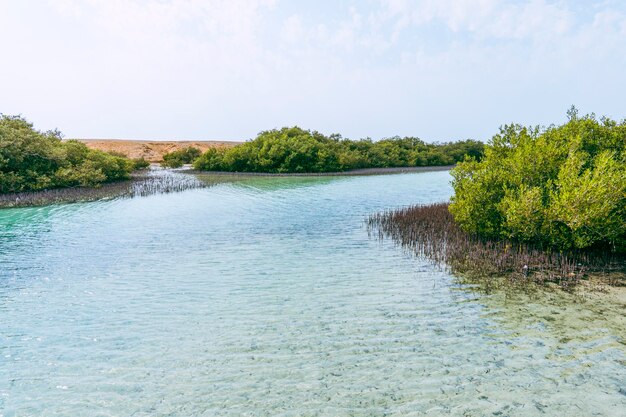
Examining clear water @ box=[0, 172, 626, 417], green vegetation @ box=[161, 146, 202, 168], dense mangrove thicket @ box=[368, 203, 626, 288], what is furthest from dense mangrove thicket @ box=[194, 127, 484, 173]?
clear water @ box=[0, 172, 626, 417]

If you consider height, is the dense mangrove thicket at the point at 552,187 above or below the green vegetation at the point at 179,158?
below

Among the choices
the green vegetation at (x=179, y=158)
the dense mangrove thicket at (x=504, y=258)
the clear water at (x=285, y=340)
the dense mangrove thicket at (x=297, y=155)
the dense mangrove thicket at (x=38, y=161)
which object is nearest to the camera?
the clear water at (x=285, y=340)

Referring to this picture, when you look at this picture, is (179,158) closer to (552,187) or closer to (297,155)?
(297,155)

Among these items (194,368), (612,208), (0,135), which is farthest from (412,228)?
(0,135)

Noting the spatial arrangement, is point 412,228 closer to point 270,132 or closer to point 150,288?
point 150,288

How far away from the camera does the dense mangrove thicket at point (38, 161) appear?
28516 mm

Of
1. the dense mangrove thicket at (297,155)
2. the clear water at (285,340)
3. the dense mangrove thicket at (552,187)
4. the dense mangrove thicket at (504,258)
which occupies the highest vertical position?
the dense mangrove thicket at (297,155)

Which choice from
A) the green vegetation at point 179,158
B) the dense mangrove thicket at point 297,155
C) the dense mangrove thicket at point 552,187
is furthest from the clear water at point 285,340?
the green vegetation at point 179,158

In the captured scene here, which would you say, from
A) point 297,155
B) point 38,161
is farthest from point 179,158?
point 38,161

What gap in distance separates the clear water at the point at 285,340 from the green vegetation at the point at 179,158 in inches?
2102

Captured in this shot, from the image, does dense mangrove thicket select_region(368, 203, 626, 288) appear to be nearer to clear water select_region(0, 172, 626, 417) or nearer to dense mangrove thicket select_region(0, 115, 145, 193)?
clear water select_region(0, 172, 626, 417)

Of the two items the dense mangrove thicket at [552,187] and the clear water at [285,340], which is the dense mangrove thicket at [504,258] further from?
the clear water at [285,340]

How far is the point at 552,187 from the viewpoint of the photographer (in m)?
12.4

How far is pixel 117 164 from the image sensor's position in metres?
39.8
